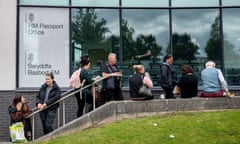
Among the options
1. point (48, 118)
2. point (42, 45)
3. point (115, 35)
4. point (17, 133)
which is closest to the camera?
point (17, 133)

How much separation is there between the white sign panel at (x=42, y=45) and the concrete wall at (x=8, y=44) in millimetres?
218

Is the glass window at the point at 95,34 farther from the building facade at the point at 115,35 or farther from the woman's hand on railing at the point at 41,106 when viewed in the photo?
the woman's hand on railing at the point at 41,106

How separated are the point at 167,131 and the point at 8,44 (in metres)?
5.78

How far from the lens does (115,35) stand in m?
12.8

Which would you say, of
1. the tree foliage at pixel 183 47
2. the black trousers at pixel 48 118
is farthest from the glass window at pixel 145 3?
the black trousers at pixel 48 118

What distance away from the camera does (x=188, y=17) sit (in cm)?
1298

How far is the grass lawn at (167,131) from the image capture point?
27.5 feet

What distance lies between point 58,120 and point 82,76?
6.11 ft

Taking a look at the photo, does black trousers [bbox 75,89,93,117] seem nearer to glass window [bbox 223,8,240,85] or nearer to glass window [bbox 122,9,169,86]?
glass window [bbox 122,9,169,86]

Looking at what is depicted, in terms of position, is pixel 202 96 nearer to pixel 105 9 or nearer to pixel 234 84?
pixel 234 84

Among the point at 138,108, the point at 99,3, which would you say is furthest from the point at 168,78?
the point at 99,3

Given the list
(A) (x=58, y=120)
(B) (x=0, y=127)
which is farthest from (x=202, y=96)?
(B) (x=0, y=127)

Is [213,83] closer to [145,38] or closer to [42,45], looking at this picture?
[145,38]

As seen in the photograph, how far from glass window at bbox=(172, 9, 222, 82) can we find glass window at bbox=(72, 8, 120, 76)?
183 cm
